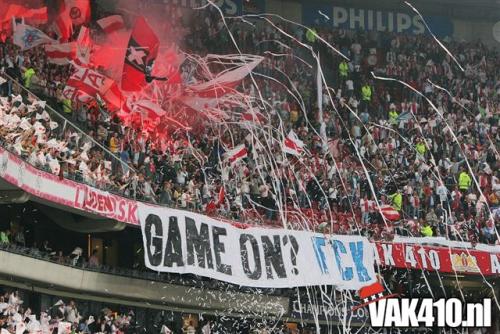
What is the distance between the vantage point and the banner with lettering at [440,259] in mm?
30062

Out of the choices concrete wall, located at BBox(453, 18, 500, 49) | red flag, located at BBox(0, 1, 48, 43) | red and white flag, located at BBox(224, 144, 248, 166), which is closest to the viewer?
red flag, located at BBox(0, 1, 48, 43)

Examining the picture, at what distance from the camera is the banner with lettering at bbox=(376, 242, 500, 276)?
30.1 metres

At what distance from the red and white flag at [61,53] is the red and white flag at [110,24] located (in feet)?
5.59

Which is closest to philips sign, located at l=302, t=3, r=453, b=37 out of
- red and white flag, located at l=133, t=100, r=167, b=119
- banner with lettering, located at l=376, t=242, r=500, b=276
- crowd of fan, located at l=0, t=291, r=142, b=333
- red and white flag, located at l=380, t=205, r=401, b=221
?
red and white flag, located at l=380, t=205, r=401, b=221

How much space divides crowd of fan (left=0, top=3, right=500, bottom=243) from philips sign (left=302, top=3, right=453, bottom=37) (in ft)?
2.64

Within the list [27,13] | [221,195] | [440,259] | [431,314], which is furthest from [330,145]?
[431,314]

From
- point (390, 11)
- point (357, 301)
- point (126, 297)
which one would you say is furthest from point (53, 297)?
point (390, 11)

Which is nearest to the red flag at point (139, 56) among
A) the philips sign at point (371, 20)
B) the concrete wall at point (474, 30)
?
the philips sign at point (371, 20)

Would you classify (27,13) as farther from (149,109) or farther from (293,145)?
(293,145)

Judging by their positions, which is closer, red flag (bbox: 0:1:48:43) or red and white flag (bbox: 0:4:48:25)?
red flag (bbox: 0:1:48:43)

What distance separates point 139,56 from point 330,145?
646cm

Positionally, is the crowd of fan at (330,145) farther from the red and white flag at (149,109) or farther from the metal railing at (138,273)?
the metal railing at (138,273)

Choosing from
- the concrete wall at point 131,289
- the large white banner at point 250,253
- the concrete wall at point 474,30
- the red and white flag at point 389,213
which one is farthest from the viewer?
the concrete wall at point 474,30

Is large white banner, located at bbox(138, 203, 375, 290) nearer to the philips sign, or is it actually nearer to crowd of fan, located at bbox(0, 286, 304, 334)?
crowd of fan, located at bbox(0, 286, 304, 334)
